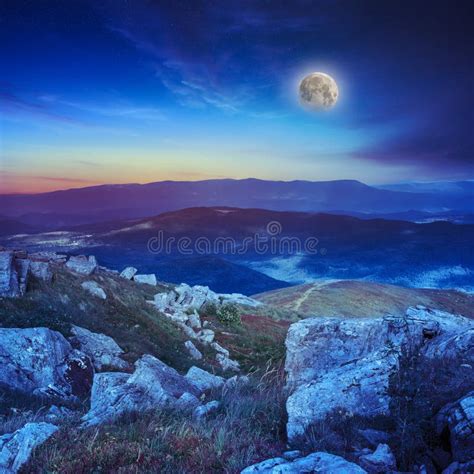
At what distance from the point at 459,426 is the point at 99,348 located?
50.7 ft

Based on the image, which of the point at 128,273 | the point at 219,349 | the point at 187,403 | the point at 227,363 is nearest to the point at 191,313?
the point at 219,349

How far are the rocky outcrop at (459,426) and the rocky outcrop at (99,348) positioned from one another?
44.0 ft

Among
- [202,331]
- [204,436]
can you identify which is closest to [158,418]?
[204,436]

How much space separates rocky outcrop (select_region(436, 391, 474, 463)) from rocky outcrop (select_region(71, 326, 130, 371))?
13413mm

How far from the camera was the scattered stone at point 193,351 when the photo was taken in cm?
2218

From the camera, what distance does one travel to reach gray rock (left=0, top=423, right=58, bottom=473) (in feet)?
15.5

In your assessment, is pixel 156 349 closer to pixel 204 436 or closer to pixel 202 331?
pixel 202 331

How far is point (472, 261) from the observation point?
6949 inches

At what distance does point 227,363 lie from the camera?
74.2 feet


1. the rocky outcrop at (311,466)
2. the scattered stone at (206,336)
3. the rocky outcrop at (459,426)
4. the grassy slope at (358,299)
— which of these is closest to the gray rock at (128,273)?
the scattered stone at (206,336)

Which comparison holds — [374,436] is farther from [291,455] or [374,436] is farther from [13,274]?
[13,274]

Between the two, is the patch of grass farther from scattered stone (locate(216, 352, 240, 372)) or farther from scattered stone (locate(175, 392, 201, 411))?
scattered stone (locate(216, 352, 240, 372))

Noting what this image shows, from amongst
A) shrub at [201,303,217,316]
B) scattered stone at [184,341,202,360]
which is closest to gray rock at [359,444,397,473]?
scattered stone at [184,341,202,360]

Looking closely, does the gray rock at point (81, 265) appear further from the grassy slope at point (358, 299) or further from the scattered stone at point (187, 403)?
the grassy slope at point (358, 299)
